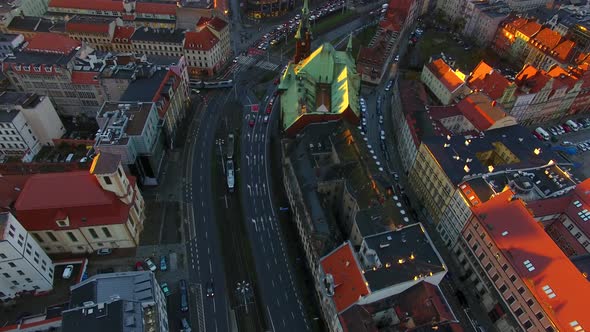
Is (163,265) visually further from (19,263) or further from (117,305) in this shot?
(19,263)

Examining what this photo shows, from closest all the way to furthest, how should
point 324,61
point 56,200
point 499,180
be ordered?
point 56,200 < point 499,180 < point 324,61

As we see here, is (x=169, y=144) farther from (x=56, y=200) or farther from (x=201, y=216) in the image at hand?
(x=56, y=200)

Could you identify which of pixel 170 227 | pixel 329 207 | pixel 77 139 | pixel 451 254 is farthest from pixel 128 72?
pixel 451 254

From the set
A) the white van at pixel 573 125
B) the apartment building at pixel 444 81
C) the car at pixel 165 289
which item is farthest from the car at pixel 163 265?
the white van at pixel 573 125

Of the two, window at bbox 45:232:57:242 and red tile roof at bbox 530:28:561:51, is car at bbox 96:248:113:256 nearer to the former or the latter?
window at bbox 45:232:57:242

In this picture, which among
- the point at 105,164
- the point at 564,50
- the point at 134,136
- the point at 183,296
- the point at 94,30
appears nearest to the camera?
the point at 105,164

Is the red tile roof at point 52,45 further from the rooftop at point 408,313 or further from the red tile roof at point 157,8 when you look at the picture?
the rooftop at point 408,313

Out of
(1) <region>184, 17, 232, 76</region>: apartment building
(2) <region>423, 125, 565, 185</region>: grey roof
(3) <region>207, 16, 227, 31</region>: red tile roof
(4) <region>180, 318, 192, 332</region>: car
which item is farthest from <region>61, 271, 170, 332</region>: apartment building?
(3) <region>207, 16, 227, 31</region>: red tile roof

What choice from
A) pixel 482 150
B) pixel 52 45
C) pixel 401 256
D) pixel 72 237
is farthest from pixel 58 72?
pixel 482 150

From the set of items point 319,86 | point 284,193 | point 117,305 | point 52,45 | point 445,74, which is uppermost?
point 52,45
